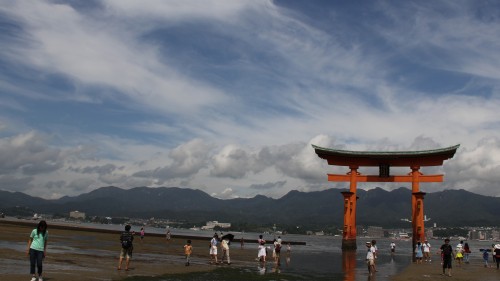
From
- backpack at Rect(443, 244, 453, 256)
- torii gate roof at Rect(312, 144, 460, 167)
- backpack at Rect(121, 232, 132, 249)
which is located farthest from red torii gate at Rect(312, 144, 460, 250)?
backpack at Rect(121, 232, 132, 249)

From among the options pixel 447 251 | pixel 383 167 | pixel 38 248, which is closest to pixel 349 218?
pixel 383 167

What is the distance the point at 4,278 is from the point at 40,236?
58.2 inches

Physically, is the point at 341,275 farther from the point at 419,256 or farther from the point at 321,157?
the point at 321,157

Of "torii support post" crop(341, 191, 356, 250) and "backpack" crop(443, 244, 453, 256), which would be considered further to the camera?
"torii support post" crop(341, 191, 356, 250)

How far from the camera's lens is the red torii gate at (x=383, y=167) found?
41.2 meters

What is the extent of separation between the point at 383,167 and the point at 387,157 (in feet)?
4.95

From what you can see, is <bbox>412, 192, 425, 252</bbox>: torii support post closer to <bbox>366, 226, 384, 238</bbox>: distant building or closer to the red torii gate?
the red torii gate

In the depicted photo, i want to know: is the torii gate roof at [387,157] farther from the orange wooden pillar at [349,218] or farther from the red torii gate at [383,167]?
the orange wooden pillar at [349,218]

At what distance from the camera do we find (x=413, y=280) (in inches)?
718

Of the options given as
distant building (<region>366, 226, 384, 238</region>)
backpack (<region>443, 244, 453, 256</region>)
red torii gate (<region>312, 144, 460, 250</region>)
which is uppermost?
red torii gate (<region>312, 144, 460, 250</region>)

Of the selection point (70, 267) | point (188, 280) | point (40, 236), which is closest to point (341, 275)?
point (188, 280)

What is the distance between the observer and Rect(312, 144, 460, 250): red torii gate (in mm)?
41219

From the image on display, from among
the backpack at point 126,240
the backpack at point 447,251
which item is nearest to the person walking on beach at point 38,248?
the backpack at point 126,240

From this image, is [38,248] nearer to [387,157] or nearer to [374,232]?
[387,157]
